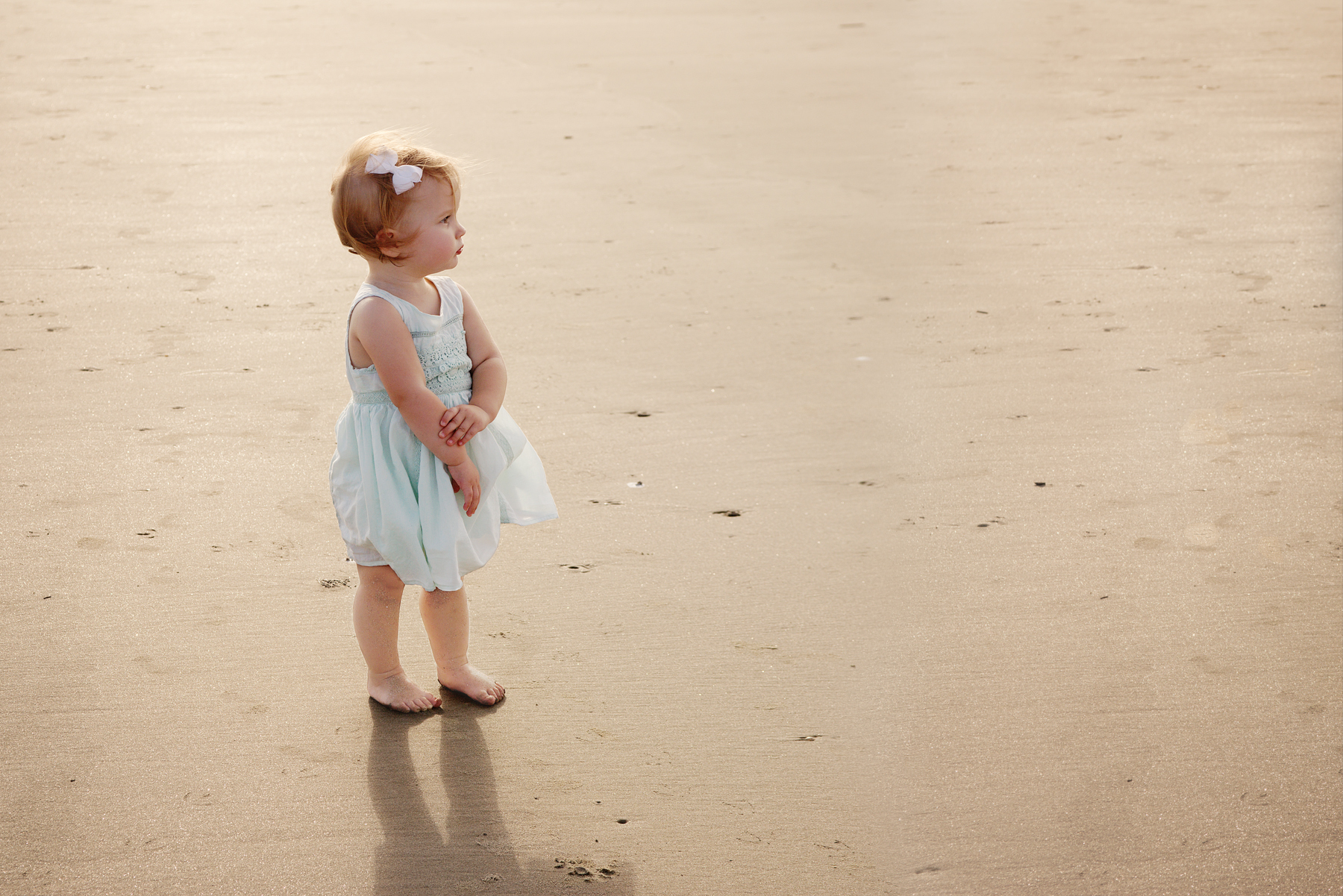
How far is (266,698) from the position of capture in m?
2.59

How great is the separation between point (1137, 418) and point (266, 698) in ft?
8.91

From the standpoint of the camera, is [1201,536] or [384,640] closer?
[384,640]

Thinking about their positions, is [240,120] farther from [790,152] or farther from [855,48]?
[855,48]

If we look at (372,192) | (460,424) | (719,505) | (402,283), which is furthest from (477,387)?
(719,505)

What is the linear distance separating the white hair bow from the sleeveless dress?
218mm

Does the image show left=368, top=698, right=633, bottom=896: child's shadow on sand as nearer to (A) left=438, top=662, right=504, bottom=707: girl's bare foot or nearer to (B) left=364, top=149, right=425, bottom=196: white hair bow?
(A) left=438, top=662, right=504, bottom=707: girl's bare foot

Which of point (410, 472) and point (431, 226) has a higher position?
point (431, 226)

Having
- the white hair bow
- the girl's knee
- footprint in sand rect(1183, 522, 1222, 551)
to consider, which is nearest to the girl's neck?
the white hair bow

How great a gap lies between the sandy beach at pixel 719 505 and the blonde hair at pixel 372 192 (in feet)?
3.35

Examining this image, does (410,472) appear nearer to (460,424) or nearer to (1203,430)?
(460,424)

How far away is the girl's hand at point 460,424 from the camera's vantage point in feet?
7.42

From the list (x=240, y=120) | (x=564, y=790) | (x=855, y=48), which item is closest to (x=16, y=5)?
(x=240, y=120)

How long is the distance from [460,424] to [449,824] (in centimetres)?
75

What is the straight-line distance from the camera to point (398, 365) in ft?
7.27
